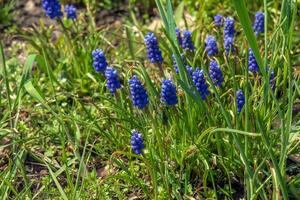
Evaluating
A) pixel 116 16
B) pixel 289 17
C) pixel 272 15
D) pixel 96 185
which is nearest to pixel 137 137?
pixel 96 185

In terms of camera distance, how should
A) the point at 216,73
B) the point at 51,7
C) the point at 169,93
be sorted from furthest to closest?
1. the point at 51,7
2. the point at 216,73
3. the point at 169,93

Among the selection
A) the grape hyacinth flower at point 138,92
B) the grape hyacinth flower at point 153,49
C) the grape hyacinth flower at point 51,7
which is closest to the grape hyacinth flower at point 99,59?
the grape hyacinth flower at point 153,49

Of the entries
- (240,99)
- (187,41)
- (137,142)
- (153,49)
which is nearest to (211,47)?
(187,41)

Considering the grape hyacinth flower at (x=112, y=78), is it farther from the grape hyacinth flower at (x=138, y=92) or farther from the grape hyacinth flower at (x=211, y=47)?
the grape hyacinth flower at (x=211, y=47)

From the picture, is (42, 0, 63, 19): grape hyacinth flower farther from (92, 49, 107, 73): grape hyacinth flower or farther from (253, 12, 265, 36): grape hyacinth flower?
(253, 12, 265, 36): grape hyacinth flower

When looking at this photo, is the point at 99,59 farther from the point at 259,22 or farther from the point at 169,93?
the point at 259,22

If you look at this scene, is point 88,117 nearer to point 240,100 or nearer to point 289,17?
point 240,100
